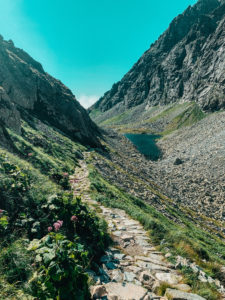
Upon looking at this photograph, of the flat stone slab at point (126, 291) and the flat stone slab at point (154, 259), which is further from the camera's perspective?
the flat stone slab at point (154, 259)

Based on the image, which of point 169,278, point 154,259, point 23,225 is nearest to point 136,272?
point 169,278

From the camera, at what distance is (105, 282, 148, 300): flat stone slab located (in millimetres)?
4113

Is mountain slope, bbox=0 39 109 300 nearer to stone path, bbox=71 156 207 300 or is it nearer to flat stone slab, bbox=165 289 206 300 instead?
stone path, bbox=71 156 207 300

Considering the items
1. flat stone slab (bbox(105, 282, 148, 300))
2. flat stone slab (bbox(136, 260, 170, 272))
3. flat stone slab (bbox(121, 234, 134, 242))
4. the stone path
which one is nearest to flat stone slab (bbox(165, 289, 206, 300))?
the stone path

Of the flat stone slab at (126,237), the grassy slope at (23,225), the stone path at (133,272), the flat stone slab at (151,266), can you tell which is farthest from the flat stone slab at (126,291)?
the flat stone slab at (126,237)

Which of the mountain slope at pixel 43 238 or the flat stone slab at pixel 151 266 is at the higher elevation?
the mountain slope at pixel 43 238

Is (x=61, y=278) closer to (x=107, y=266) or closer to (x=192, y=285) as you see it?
(x=107, y=266)

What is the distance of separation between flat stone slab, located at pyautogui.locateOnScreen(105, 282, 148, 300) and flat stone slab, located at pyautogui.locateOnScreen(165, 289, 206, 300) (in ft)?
1.84

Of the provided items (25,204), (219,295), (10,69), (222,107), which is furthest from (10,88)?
(222,107)

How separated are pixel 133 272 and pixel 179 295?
1.43 m

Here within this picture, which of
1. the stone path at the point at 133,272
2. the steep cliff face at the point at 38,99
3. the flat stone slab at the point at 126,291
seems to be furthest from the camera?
the steep cliff face at the point at 38,99

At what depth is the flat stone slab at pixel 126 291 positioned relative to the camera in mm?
4113

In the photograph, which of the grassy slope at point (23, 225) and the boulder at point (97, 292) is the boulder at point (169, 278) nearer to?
the boulder at point (97, 292)

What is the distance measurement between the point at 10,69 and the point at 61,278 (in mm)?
44870
